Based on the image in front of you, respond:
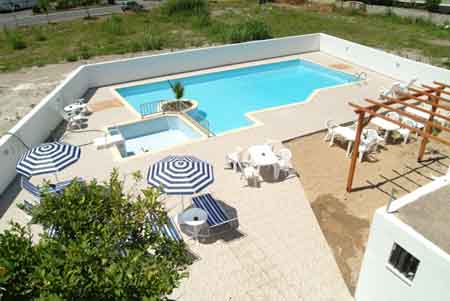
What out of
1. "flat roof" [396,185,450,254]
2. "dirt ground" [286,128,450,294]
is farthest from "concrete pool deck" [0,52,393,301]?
"flat roof" [396,185,450,254]

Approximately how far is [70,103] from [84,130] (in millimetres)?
2636

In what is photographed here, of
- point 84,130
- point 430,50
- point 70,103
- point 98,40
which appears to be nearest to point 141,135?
point 84,130

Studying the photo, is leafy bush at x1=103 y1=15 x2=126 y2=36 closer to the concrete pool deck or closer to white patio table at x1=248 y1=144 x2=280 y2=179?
the concrete pool deck

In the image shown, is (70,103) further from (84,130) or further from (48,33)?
(48,33)

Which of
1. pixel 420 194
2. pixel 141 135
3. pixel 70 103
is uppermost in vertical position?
pixel 420 194

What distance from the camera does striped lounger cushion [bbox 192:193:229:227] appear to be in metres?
7.75

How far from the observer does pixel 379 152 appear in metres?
11.5

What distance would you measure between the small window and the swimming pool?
8.68 m

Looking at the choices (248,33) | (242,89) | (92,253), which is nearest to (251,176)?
(92,253)

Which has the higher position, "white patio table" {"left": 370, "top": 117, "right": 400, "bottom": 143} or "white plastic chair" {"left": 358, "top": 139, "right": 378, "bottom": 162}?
"white patio table" {"left": 370, "top": 117, "right": 400, "bottom": 143}

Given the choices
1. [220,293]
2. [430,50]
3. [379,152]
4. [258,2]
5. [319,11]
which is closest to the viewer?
[220,293]

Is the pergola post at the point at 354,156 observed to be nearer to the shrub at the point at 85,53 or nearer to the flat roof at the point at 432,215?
the flat roof at the point at 432,215

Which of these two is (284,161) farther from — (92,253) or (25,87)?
(25,87)

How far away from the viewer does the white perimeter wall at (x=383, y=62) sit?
1642cm
